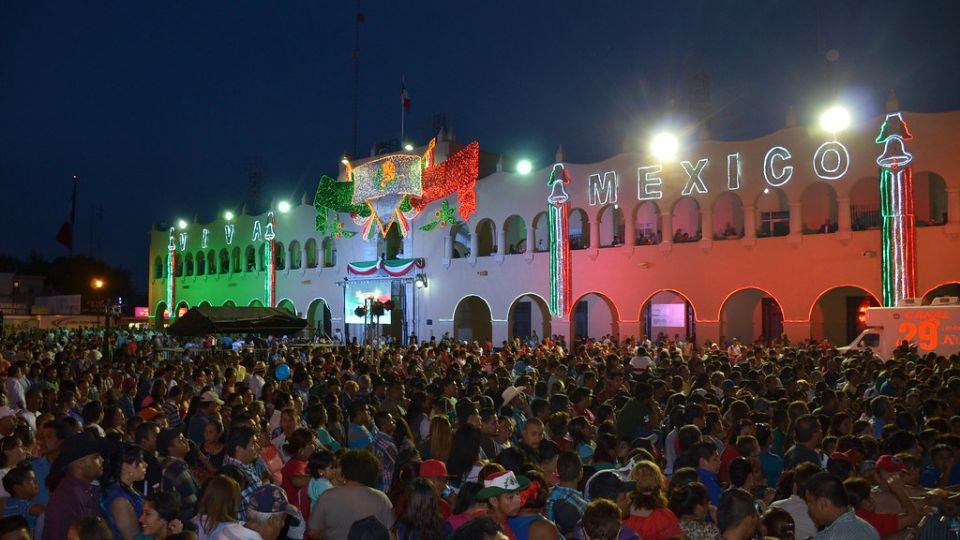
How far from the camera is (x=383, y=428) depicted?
303 inches

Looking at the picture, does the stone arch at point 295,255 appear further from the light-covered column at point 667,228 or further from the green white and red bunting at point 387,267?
the light-covered column at point 667,228

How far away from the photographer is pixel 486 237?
1358 inches

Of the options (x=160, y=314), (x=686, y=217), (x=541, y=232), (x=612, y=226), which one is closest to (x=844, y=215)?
Answer: (x=686, y=217)

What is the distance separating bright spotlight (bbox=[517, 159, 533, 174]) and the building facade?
0.33m

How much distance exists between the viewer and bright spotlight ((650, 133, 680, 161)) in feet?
89.6

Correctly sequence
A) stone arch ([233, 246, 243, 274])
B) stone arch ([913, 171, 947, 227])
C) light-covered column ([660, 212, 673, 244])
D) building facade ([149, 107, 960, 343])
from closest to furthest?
building facade ([149, 107, 960, 343])
stone arch ([913, 171, 947, 227])
light-covered column ([660, 212, 673, 244])
stone arch ([233, 246, 243, 274])

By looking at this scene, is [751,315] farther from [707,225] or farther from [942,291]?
[942,291]

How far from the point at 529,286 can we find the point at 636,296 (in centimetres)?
502

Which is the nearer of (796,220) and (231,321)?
(231,321)

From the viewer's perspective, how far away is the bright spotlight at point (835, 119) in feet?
78.6

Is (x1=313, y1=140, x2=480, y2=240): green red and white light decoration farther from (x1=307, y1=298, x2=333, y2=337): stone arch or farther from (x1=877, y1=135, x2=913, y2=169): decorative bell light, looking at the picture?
(x1=877, y1=135, x2=913, y2=169): decorative bell light

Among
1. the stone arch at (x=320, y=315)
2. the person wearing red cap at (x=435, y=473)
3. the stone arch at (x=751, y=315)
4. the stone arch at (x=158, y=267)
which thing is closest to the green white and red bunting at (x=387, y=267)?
the stone arch at (x=320, y=315)

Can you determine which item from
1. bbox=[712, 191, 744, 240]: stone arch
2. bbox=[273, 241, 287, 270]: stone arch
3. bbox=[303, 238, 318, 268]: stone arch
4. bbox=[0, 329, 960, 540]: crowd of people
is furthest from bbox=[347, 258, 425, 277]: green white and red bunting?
bbox=[0, 329, 960, 540]: crowd of people

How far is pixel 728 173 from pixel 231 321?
16.9 metres
